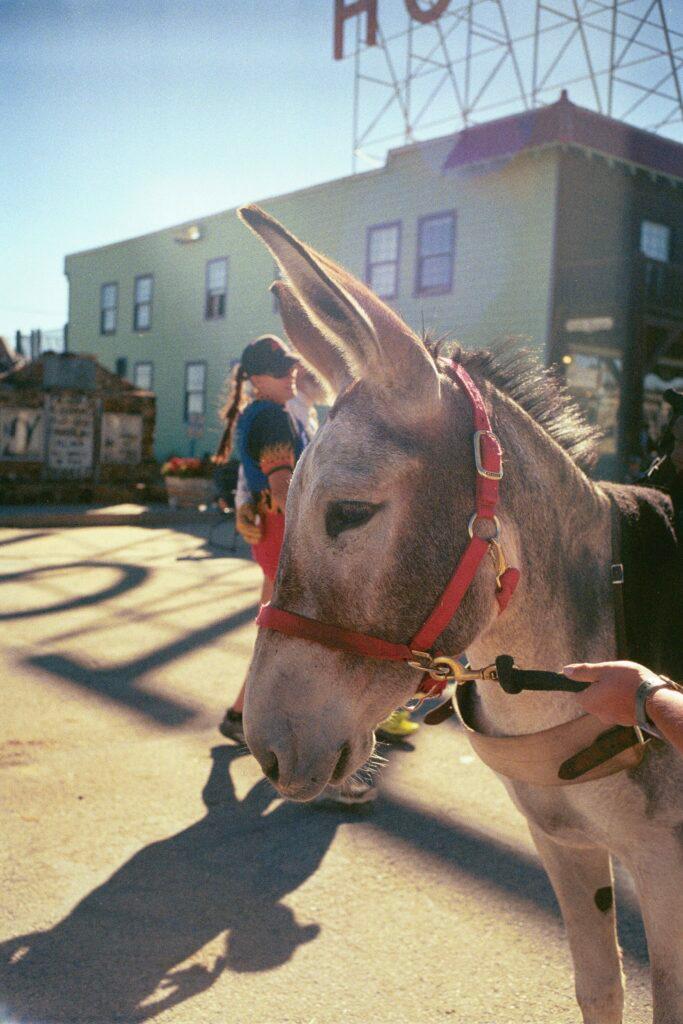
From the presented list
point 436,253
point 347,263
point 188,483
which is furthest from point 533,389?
point 347,263

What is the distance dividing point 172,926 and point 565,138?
16417mm

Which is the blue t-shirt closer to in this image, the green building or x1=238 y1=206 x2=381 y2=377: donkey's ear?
x1=238 y1=206 x2=381 y2=377: donkey's ear

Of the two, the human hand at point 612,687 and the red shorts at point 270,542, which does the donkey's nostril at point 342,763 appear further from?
the red shorts at point 270,542

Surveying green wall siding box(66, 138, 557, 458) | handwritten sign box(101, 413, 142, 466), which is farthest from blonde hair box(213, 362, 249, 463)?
handwritten sign box(101, 413, 142, 466)

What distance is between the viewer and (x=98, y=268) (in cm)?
3047

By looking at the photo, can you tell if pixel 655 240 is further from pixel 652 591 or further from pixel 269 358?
pixel 652 591

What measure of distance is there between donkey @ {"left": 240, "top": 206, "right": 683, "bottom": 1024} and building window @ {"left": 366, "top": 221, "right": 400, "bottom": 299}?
1825cm

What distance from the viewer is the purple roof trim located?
16250 millimetres

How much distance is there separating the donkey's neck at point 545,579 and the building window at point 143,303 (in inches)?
1079

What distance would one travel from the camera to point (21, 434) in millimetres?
17672

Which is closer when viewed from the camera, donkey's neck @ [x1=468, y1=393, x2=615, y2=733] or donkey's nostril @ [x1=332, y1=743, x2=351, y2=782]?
donkey's nostril @ [x1=332, y1=743, x2=351, y2=782]

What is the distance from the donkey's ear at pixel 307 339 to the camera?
199 cm

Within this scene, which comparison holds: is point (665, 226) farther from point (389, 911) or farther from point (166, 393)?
point (389, 911)

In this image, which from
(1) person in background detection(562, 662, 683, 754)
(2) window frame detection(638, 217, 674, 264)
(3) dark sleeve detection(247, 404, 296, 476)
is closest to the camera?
(1) person in background detection(562, 662, 683, 754)
